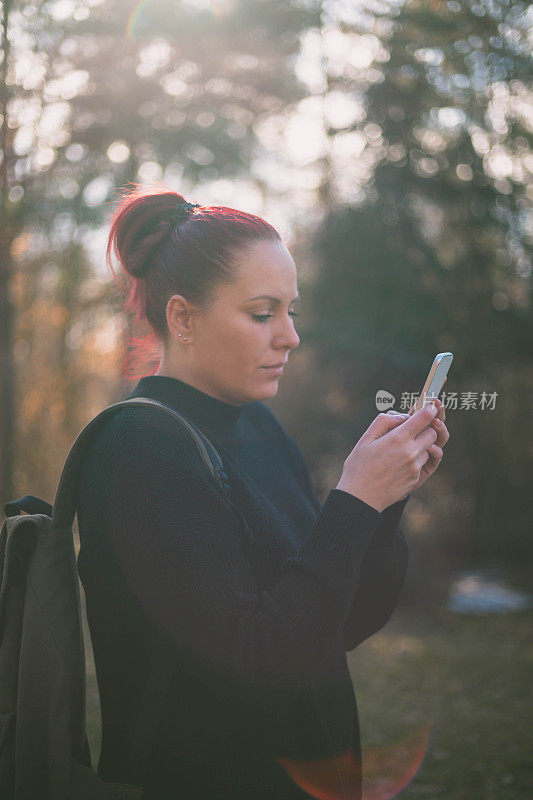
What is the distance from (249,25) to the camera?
767 cm

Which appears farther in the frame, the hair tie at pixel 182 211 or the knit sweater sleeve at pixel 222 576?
the hair tie at pixel 182 211

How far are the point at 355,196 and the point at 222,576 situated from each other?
650 centimetres

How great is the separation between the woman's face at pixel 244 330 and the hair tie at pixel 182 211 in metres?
0.22

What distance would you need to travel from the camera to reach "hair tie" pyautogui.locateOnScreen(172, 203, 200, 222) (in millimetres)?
1600

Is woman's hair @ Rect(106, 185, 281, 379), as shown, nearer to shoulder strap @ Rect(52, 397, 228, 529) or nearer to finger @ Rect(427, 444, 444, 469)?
shoulder strap @ Rect(52, 397, 228, 529)

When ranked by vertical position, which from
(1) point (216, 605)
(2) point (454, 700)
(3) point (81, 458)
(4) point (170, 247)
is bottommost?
(2) point (454, 700)

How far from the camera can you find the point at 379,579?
165 cm

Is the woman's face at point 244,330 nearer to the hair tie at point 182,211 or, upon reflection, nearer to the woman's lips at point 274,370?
the woman's lips at point 274,370

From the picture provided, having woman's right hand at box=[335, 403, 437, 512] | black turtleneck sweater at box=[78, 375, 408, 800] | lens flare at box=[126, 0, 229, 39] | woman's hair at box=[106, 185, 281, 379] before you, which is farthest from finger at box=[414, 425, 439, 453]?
lens flare at box=[126, 0, 229, 39]

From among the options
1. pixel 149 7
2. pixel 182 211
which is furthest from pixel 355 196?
pixel 182 211

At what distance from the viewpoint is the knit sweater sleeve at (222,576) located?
114 centimetres

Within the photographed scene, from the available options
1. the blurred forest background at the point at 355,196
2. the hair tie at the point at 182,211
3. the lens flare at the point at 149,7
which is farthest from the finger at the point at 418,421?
the lens flare at the point at 149,7

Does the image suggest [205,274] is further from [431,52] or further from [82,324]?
[82,324]

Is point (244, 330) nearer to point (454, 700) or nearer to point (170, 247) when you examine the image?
point (170, 247)
